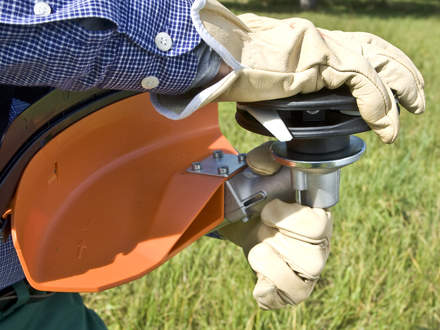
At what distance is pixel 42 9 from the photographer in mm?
719

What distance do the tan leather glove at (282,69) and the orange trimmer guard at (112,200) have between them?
0.71ft

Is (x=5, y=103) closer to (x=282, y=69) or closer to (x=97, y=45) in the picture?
(x=97, y=45)

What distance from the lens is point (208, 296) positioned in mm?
2170

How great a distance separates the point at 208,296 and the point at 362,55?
140 cm

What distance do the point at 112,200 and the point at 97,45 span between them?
421 millimetres

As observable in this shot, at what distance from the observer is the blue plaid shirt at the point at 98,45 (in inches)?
28.4

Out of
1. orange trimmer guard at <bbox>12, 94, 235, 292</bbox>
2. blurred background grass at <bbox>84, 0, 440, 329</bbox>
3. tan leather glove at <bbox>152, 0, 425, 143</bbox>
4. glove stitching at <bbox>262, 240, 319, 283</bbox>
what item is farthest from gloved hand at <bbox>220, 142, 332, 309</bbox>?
blurred background grass at <bbox>84, 0, 440, 329</bbox>

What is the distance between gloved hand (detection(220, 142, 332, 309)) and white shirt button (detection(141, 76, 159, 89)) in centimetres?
37

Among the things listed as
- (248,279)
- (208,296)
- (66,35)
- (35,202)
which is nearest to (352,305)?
(248,279)

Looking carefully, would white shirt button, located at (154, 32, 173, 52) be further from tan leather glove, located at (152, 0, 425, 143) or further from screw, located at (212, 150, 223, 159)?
screw, located at (212, 150, 223, 159)

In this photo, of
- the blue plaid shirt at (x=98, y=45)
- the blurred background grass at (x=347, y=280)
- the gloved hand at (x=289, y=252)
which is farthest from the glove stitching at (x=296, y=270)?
the blurred background grass at (x=347, y=280)

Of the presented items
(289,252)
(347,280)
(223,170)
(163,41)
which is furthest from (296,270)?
(347,280)

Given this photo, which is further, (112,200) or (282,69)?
(112,200)

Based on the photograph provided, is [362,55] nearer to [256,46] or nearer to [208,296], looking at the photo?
[256,46]
